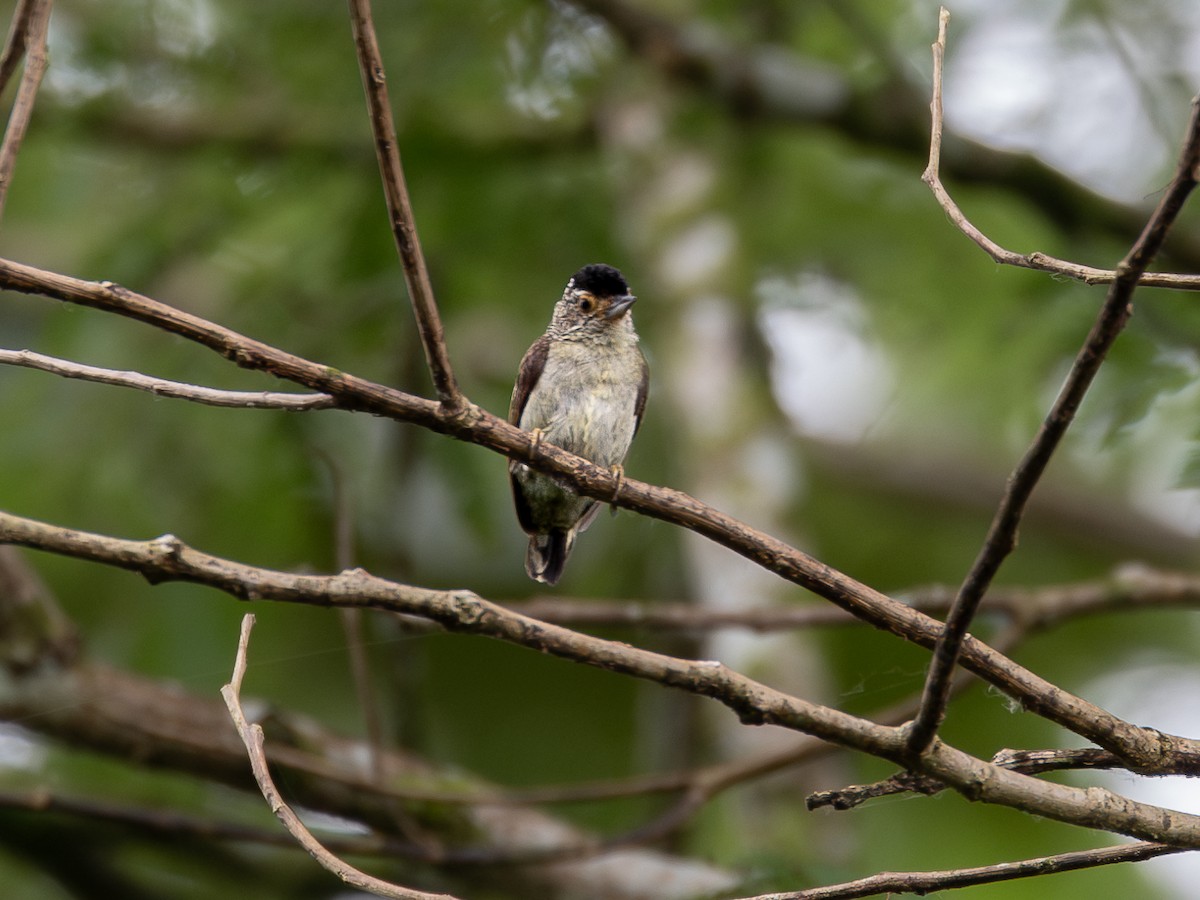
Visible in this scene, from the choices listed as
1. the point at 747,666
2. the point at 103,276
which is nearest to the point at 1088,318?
the point at 747,666

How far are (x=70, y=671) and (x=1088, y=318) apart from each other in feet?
11.8

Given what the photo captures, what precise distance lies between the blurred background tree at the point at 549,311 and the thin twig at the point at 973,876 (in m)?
1.83

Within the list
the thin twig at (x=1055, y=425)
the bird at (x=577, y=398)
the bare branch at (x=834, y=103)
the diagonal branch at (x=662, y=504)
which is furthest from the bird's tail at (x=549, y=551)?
the thin twig at (x=1055, y=425)

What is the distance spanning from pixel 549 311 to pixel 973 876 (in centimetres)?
430

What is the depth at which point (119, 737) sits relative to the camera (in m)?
4.55

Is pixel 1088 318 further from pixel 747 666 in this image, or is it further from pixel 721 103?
pixel 721 103

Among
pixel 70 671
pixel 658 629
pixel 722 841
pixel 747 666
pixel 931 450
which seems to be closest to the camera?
pixel 658 629

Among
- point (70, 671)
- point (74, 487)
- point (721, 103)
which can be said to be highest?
point (721, 103)

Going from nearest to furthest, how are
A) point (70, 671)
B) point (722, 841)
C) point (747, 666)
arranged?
point (70, 671), point (747, 666), point (722, 841)

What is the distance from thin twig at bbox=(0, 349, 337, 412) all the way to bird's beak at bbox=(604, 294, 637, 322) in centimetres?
268

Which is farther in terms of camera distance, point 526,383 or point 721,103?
point 721,103

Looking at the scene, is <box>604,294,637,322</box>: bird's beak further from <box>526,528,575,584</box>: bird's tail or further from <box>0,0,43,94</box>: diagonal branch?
<box>0,0,43,94</box>: diagonal branch

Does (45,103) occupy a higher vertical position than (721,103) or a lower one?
lower

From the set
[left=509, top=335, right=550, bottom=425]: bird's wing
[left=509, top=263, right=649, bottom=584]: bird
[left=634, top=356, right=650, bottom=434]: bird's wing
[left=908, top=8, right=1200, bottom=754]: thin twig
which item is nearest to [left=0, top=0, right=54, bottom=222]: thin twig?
[left=908, top=8, right=1200, bottom=754]: thin twig
